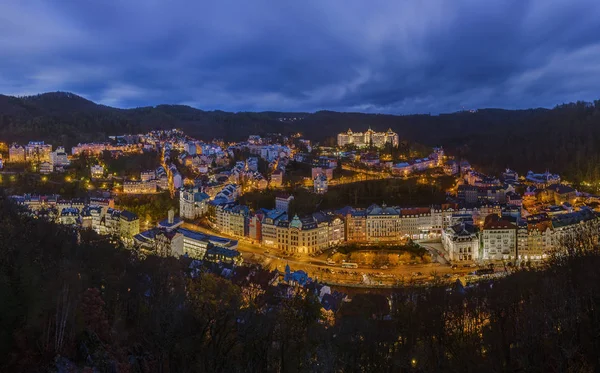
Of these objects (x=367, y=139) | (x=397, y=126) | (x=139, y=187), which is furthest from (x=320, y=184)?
(x=397, y=126)

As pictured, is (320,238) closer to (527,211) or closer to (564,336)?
(527,211)

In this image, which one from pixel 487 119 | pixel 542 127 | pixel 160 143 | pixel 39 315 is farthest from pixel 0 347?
pixel 487 119

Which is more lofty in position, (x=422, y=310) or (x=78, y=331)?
(x=78, y=331)

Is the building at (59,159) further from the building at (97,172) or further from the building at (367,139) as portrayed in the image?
the building at (367,139)

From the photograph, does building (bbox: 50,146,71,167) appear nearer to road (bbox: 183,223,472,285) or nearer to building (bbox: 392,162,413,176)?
road (bbox: 183,223,472,285)

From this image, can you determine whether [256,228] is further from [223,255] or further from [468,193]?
[468,193]

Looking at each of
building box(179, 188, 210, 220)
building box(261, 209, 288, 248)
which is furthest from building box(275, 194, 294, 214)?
building box(179, 188, 210, 220)
